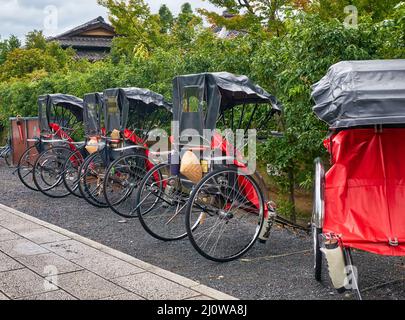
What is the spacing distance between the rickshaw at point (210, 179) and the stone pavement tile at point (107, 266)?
0.68 meters

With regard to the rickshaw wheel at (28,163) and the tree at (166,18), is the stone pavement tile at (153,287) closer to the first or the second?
the rickshaw wheel at (28,163)

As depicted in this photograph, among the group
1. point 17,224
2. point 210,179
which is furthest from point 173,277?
point 17,224

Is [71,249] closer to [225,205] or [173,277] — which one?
[173,277]

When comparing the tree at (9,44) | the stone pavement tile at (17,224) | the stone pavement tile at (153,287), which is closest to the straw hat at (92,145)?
the stone pavement tile at (17,224)

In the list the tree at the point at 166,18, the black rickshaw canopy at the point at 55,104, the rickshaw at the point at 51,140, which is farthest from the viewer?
the tree at the point at 166,18

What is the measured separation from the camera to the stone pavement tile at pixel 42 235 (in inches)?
238

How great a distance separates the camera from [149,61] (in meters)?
10.5

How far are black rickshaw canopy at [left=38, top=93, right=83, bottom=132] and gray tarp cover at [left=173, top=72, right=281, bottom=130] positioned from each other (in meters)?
4.92

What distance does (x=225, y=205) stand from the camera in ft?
18.3

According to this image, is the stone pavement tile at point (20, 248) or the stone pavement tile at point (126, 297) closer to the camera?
the stone pavement tile at point (126, 297)

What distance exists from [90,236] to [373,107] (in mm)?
3934

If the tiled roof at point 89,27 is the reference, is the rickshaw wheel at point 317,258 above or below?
below

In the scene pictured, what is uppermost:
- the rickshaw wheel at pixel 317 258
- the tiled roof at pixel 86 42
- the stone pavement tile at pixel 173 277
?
the tiled roof at pixel 86 42

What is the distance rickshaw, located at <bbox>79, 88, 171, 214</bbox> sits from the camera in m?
7.76
